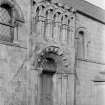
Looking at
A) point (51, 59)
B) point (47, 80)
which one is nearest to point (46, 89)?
point (47, 80)

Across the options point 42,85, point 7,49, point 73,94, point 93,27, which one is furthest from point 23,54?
point 93,27

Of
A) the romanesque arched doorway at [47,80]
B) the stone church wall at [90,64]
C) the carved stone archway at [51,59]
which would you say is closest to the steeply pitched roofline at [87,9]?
the stone church wall at [90,64]

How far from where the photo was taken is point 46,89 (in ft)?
44.6

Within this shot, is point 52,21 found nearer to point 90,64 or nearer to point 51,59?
point 51,59

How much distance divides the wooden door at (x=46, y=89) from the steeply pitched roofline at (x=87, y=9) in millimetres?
4339

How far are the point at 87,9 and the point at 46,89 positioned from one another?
20.8ft

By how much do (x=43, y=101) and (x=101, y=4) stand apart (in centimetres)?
1239

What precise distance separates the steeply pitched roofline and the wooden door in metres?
4.34

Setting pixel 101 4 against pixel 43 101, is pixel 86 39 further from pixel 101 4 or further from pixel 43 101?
pixel 101 4

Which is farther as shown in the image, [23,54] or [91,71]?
[91,71]

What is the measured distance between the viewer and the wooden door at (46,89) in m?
13.4

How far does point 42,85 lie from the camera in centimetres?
1339

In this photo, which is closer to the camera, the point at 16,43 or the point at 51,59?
the point at 16,43

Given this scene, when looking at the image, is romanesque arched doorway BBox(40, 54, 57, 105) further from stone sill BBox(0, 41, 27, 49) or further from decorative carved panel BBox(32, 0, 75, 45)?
stone sill BBox(0, 41, 27, 49)
